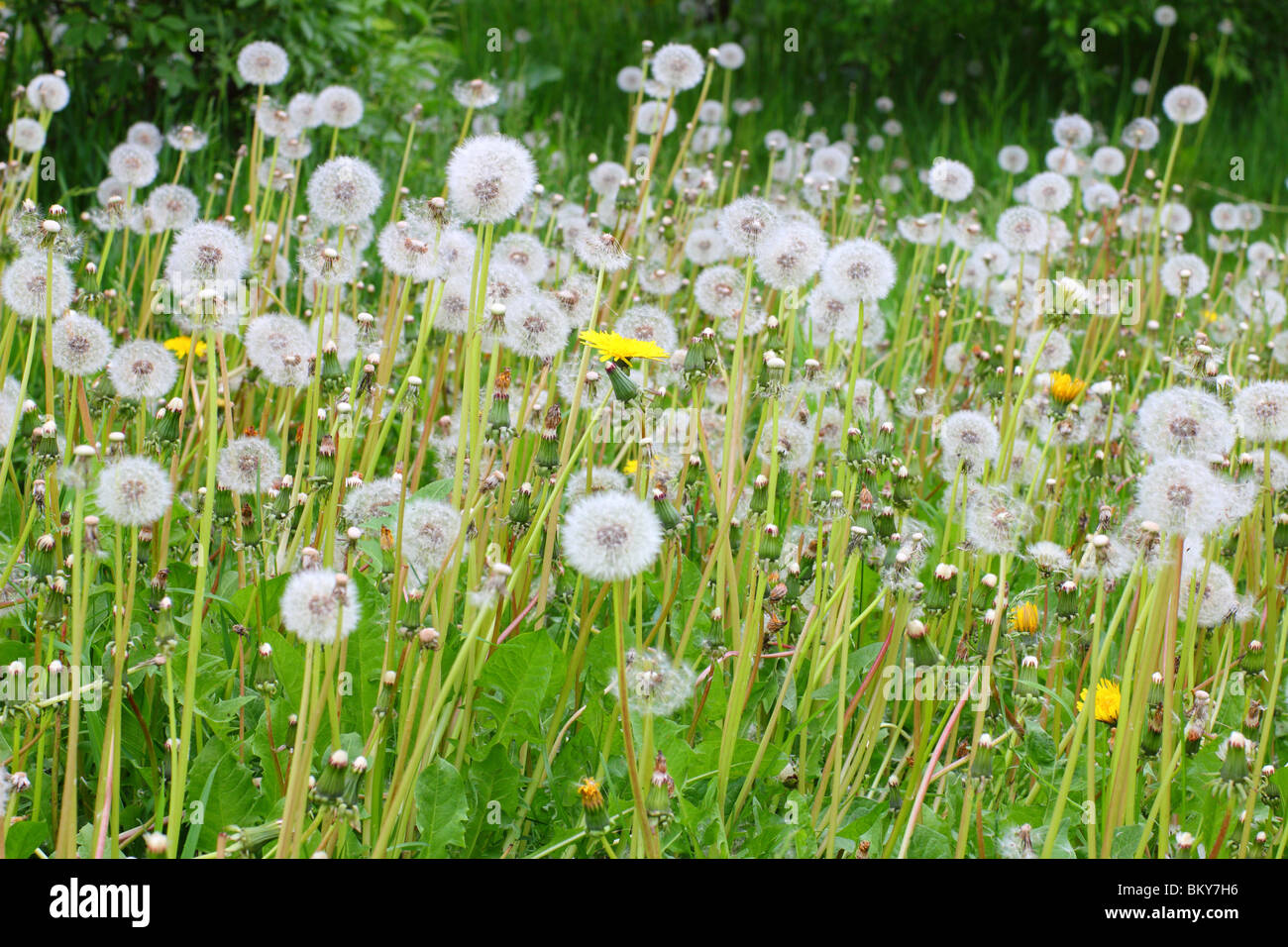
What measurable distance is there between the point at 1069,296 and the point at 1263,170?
15.6ft

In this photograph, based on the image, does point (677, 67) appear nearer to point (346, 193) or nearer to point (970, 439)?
point (346, 193)

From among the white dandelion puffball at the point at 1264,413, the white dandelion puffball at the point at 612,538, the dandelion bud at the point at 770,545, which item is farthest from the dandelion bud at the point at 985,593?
the white dandelion puffball at the point at 612,538

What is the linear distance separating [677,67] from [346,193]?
4.44 ft

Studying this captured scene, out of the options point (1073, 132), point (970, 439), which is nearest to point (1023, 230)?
point (970, 439)

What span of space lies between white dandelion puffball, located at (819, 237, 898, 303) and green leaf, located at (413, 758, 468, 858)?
949 mm

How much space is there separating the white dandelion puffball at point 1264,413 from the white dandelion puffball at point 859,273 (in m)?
0.56

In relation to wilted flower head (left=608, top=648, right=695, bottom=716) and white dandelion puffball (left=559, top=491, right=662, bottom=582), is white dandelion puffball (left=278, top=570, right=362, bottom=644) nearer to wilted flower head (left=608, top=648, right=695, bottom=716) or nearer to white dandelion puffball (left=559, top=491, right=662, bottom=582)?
white dandelion puffball (left=559, top=491, right=662, bottom=582)

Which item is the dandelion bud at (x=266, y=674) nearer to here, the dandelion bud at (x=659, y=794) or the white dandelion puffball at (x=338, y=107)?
the dandelion bud at (x=659, y=794)

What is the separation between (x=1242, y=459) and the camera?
190cm

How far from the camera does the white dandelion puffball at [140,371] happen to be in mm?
1970

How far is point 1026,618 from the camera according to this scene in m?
2.06

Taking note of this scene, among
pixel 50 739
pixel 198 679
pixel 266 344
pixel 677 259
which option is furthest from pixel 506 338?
pixel 677 259

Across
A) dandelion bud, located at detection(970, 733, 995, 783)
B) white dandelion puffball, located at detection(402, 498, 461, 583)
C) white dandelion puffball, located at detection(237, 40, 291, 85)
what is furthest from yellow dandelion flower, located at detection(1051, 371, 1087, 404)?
white dandelion puffball, located at detection(237, 40, 291, 85)
